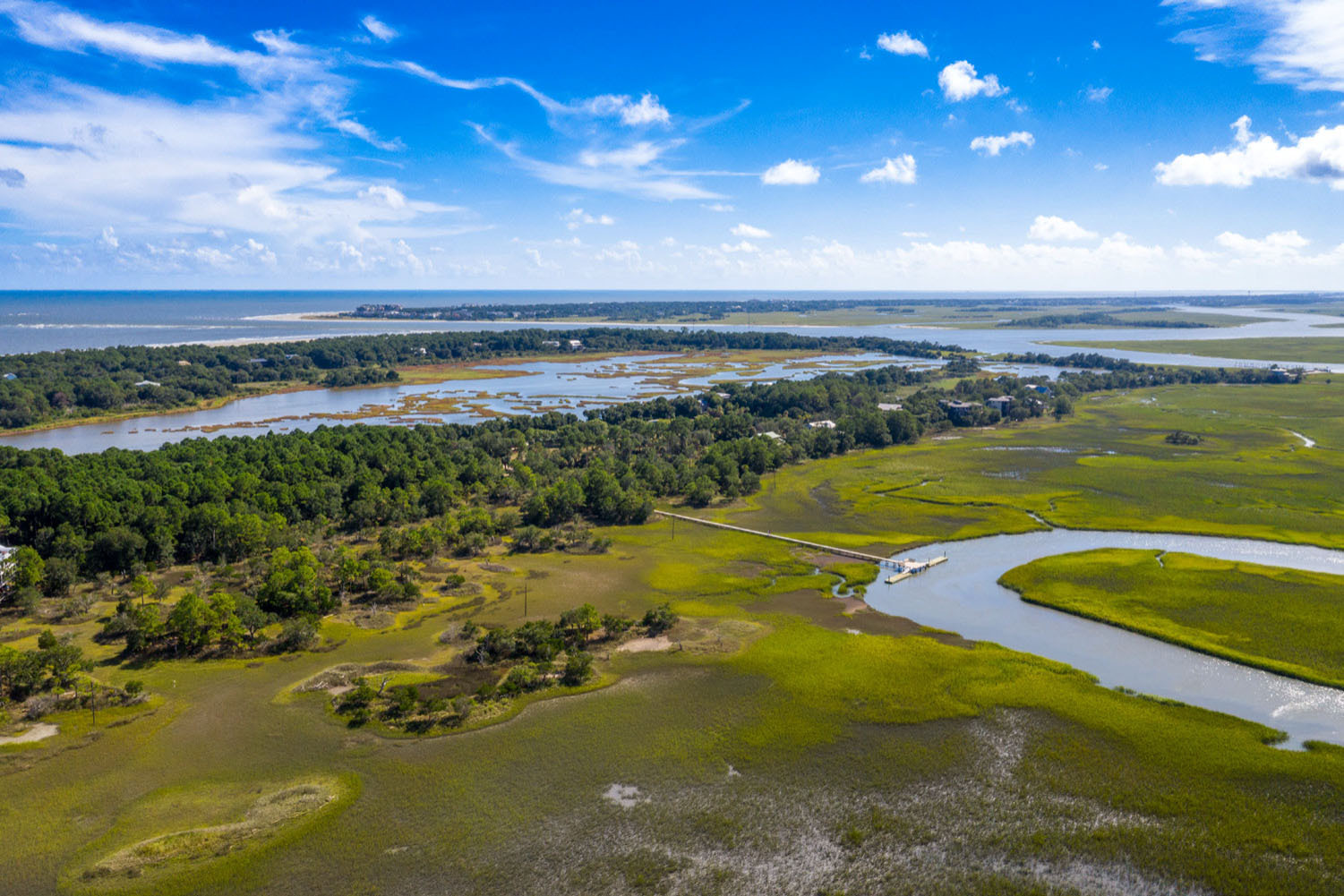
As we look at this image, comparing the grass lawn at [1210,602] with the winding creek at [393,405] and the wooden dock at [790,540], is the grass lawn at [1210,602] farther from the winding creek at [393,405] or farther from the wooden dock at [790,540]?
the winding creek at [393,405]

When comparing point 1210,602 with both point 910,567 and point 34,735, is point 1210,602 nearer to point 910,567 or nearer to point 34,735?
point 910,567

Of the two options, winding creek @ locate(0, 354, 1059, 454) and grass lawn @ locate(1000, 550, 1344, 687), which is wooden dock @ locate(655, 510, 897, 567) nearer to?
grass lawn @ locate(1000, 550, 1344, 687)

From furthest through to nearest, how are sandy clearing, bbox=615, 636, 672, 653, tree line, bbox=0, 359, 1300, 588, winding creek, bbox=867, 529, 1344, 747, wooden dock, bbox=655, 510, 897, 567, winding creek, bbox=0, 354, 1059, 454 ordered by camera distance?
1. winding creek, bbox=0, 354, 1059, 454
2. wooden dock, bbox=655, 510, 897, 567
3. tree line, bbox=0, 359, 1300, 588
4. sandy clearing, bbox=615, 636, 672, 653
5. winding creek, bbox=867, 529, 1344, 747

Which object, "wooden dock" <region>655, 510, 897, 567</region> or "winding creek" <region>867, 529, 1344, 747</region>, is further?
"wooden dock" <region>655, 510, 897, 567</region>

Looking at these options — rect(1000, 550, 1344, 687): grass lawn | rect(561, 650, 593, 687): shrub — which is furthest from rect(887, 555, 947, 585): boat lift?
rect(561, 650, 593, 687): shrub

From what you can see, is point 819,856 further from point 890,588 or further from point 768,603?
point 890,588

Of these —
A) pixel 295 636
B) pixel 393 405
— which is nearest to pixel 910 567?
pixel 295 636
